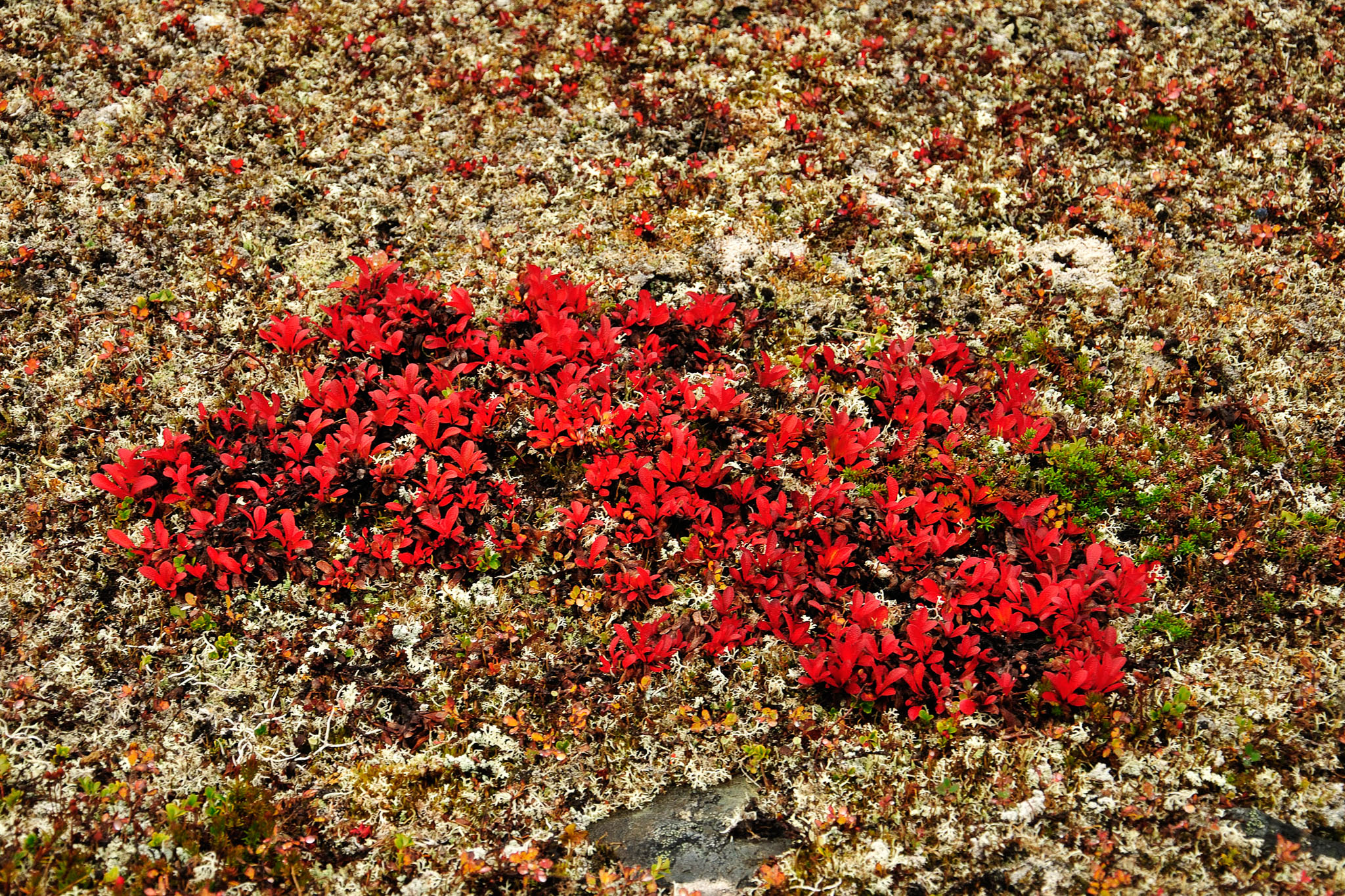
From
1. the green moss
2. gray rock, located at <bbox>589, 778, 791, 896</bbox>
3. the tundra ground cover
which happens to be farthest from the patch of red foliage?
gray rock, located at <bbox>589, 778, 791, 896</bbox>

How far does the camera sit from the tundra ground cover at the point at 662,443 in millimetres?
4832

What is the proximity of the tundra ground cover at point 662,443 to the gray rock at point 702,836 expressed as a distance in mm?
130

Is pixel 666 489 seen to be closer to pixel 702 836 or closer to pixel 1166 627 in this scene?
pixel 702 836

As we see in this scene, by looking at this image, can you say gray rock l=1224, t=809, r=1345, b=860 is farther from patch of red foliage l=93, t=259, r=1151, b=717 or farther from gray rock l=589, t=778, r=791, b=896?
gray rock l=589, t=778, r=791, b=896

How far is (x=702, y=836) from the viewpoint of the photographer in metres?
4.72

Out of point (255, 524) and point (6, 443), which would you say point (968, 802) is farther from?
point (6, 443)

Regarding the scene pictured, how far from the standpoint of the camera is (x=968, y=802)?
480 cm

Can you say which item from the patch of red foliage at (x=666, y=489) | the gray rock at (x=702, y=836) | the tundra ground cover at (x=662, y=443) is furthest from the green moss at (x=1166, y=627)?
the gray rock at (x=702, y=836)

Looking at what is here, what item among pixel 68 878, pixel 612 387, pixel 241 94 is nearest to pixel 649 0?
pixel 241 94

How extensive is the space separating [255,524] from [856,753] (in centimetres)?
415

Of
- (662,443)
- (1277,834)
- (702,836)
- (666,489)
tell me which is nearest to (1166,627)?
(1277,834)

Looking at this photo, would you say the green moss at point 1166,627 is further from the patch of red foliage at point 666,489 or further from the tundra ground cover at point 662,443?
the patch of red foliage at point 666,489

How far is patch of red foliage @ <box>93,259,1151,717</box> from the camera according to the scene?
5410 mm

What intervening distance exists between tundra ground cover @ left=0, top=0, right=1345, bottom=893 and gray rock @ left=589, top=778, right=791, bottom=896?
0.43 ft
